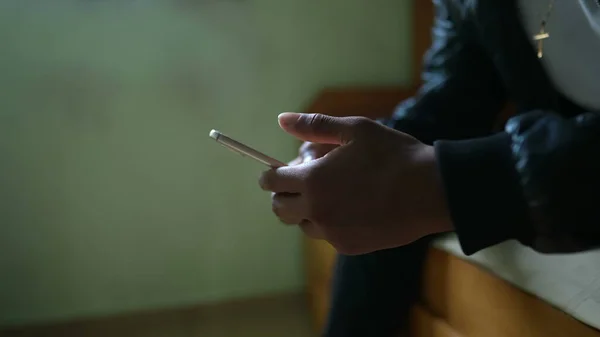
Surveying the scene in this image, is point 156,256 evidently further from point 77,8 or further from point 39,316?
point 77,8

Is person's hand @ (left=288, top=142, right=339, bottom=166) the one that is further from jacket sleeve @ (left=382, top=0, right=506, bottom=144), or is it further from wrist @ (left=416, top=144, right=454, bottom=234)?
wrist @ (left=416, top=144, right=454, bottom=234)

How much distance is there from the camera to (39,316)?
1.18 metres

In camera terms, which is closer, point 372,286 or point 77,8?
point 372,286

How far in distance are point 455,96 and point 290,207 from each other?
393 mm

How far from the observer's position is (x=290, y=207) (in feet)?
1.36

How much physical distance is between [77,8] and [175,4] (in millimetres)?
206

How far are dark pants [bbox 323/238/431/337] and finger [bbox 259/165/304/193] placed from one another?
23 centimetres

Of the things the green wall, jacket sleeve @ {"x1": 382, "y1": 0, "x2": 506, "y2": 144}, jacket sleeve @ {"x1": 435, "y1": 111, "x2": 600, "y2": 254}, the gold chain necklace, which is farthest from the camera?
the green wall

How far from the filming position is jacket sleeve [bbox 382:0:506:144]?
69cm

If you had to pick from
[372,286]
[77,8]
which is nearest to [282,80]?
[77,8]

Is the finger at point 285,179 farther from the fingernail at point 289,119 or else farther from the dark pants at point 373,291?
the dark pants at point 373,291

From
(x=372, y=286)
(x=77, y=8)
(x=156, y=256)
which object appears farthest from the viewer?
(x=156, y=256)

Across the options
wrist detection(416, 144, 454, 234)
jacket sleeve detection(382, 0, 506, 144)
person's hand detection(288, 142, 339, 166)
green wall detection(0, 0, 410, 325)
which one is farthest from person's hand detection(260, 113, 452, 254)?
green wall detection(0, 0, 410, 325)

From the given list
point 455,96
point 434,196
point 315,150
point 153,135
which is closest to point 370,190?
point 434,196
